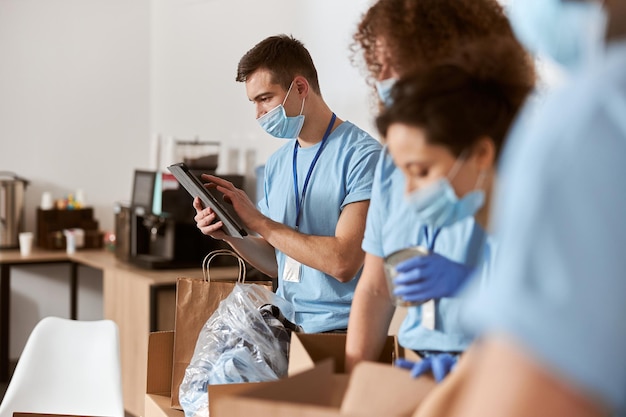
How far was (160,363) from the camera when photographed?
2.12m

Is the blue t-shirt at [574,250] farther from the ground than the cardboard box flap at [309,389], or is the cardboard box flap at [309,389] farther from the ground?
the blue t-shirt at [574,250]

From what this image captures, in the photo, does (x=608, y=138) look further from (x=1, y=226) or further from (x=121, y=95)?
(x=121, y=95)

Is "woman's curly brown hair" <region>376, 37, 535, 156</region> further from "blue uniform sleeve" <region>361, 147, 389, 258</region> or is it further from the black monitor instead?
the black monitor

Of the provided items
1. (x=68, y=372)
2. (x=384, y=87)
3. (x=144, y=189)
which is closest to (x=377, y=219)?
(x=384, y=87)

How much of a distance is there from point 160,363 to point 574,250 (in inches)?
65.6

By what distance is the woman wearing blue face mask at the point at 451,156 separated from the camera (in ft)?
3.69

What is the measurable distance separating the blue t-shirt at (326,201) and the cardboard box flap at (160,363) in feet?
1.07

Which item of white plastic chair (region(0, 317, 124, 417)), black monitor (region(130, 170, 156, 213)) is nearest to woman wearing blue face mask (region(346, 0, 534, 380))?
white plastic chair (region(0, 317, 124, 417))

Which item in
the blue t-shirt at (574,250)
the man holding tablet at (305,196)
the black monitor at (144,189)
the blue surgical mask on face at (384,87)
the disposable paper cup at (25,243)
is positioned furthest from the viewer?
the disposable paper cup at (25,243)

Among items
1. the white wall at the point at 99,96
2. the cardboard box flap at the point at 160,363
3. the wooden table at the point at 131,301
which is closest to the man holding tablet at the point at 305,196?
the cardboard box flap at the point at 160,363

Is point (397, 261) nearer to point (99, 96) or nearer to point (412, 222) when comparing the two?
point (412, 222)

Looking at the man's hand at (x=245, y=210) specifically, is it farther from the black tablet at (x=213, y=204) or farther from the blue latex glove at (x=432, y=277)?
the blue latex glove at (x=432, y=277)

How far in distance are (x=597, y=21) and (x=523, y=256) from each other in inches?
11.1

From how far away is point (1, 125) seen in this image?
17.7ft
